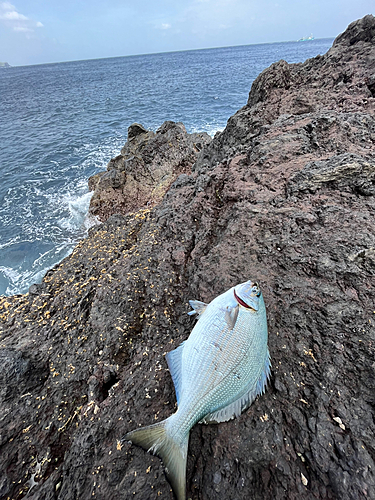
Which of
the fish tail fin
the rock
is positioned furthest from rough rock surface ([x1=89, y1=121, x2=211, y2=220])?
the fish tail fin

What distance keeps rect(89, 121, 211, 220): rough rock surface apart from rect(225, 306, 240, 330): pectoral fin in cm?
794

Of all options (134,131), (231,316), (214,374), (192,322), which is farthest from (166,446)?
(134,131)

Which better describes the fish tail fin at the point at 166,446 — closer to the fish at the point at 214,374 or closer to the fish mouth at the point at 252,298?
the fish at the point at 214,374

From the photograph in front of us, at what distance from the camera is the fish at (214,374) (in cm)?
169

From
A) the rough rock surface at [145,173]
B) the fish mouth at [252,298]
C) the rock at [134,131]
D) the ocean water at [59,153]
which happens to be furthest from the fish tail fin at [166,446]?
the rock at [134,131]

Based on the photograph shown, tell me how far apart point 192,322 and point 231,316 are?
0.77 m

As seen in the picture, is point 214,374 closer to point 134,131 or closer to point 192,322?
point 192,322

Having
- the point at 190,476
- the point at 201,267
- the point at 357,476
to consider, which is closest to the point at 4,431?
the point at 190,476

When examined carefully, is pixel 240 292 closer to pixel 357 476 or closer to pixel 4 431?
pixel 357 476

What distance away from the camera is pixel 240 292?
2.21 metres

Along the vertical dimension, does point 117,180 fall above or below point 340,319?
below

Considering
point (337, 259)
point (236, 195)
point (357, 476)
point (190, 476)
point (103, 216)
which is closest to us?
point (357, 476)

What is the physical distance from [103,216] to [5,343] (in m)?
7.42

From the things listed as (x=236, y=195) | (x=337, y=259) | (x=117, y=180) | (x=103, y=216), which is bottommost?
(x=103, y=216)
